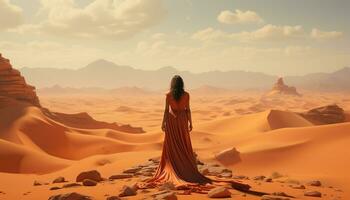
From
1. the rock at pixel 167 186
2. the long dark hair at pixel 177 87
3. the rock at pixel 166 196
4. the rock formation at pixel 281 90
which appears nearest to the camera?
the rock at pixel 166 196

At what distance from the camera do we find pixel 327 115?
31.8m

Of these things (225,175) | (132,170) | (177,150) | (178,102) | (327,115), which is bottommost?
(225,175)

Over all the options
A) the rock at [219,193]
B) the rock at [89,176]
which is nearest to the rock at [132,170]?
the rock at [89,176]

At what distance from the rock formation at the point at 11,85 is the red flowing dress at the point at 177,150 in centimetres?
2107

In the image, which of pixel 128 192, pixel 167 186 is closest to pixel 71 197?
pixel 128 192

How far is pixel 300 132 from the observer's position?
18.7 m

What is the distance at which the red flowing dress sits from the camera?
764 cm

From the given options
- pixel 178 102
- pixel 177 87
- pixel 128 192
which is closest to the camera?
pixel 128 192

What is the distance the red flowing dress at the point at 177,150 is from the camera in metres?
7.64

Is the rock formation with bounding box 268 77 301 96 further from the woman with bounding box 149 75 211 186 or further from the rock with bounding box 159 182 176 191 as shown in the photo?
the rock with bounding box 159 182 176 191

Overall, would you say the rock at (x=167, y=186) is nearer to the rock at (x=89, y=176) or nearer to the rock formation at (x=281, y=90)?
the rock at (x=89, y=176)

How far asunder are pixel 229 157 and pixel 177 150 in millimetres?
9171

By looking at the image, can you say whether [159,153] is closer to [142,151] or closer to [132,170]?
[142,151]

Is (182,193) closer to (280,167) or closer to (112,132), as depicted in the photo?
(280,167)
